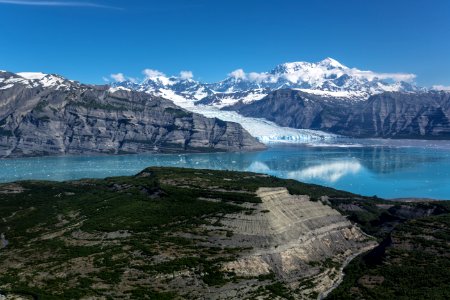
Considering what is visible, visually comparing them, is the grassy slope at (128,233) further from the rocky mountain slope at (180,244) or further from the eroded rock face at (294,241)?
the eroded rock face at (294,241)

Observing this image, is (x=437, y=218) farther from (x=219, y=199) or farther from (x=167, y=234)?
(x=167, y=234)

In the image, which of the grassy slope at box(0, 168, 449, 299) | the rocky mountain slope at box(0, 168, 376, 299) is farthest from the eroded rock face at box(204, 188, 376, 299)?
the grassy slope at box(0, 168, 449, 299)

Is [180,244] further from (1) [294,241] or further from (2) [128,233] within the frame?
(1) [294,241]

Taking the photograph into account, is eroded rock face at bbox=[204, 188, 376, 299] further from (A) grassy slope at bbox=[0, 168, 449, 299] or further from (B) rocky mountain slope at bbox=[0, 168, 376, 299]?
(A) grassy slope at bbox=[0, 168, 449, 299]

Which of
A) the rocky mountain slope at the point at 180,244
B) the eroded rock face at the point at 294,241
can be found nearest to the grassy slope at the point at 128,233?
the rocky mountain slope at the point at 180,244

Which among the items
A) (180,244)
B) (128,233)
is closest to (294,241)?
(180,244)

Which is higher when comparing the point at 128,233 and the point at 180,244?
the point at 128,233

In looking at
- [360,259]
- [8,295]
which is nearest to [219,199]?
[360,259]

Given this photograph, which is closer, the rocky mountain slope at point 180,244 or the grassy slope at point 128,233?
the grassy slope at point 128,233
